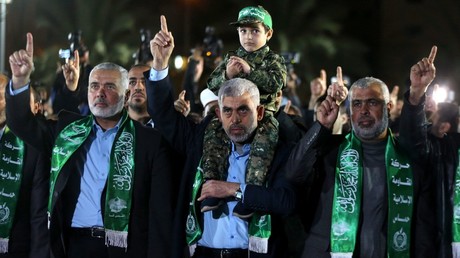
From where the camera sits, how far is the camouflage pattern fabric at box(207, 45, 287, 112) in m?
7.67

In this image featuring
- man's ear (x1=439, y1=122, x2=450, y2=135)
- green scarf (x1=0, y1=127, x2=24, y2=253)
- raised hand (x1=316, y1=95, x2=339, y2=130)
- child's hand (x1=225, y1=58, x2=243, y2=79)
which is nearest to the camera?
raised hand (x1=316, y1=95, x2=339, y2=130)

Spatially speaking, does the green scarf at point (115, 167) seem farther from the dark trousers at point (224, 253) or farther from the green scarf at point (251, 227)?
the dark trousers at point (224, 253)

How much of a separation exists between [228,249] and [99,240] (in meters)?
1.04

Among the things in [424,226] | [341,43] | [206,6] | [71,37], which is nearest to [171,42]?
[424,226]

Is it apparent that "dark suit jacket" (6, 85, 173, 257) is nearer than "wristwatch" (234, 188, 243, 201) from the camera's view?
No

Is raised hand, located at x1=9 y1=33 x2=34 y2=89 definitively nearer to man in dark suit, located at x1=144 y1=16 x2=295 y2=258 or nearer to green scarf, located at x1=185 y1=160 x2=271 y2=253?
man in dark suit, located at x1=144 y1=16 x2=295 y2=258

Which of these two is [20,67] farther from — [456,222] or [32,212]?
[456,222]

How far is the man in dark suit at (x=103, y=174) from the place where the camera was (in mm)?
7262

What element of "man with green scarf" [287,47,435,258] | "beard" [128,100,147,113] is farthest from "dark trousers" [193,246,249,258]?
"beard" [128,100,147,113]

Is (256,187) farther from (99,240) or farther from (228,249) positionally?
(99,240)

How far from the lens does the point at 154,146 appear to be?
7.60 m

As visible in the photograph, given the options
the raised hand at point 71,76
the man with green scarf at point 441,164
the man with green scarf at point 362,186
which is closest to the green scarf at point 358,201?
the man with green scarf at point 362,186

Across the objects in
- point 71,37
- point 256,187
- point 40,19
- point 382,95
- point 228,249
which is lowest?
point 228,249

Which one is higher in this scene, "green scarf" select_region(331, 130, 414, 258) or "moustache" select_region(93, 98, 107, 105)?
"moustache" select_region(93, 98, 107, 105)
